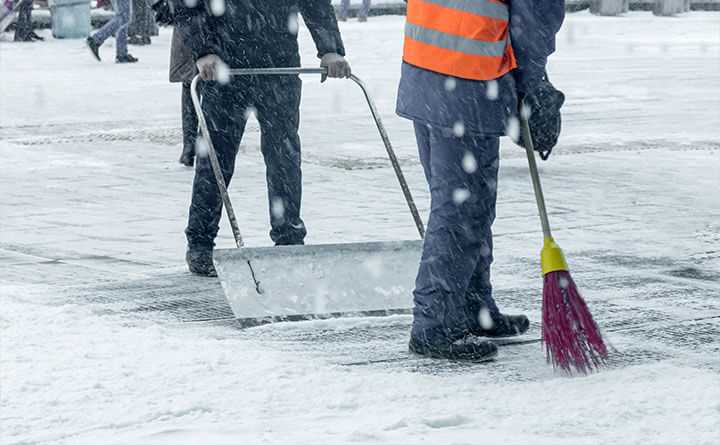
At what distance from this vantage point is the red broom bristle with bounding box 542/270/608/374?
5.10 meters

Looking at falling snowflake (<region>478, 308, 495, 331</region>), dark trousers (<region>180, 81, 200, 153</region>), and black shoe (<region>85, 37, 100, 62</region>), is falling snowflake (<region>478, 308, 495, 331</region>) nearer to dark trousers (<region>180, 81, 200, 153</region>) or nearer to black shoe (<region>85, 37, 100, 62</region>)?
dark trousers (<region>180, 81, 200, 153</region>)

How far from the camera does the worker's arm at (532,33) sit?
16.9 ft

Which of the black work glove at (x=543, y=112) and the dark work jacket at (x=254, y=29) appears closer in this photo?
the black work glove at (x=543, y=112)

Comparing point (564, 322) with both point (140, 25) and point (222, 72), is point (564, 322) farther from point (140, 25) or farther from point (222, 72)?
point (140, 25)

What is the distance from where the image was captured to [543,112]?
521 cm

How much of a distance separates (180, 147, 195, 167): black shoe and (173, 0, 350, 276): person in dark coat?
3817 millimetres

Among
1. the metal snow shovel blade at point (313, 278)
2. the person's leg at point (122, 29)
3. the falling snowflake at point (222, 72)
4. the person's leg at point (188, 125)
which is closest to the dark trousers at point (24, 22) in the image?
the person's leg at point (122, 29)

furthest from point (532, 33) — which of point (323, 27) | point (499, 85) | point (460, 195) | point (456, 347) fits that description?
point (323, 27)

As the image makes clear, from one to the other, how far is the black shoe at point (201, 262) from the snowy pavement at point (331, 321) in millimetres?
84

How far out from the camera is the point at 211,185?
7.04 metres

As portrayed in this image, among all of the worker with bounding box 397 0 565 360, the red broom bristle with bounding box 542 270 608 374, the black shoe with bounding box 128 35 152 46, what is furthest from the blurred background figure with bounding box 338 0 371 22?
the red broom bristle with bounding box 542 270 608 374

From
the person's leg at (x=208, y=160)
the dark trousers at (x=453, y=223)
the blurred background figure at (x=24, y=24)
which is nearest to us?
the dark trousers at (x=453, y=223)

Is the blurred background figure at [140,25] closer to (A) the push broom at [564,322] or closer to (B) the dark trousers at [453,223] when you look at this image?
(B) the dark trousers at [453,223]

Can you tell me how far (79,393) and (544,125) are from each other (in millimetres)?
1647
